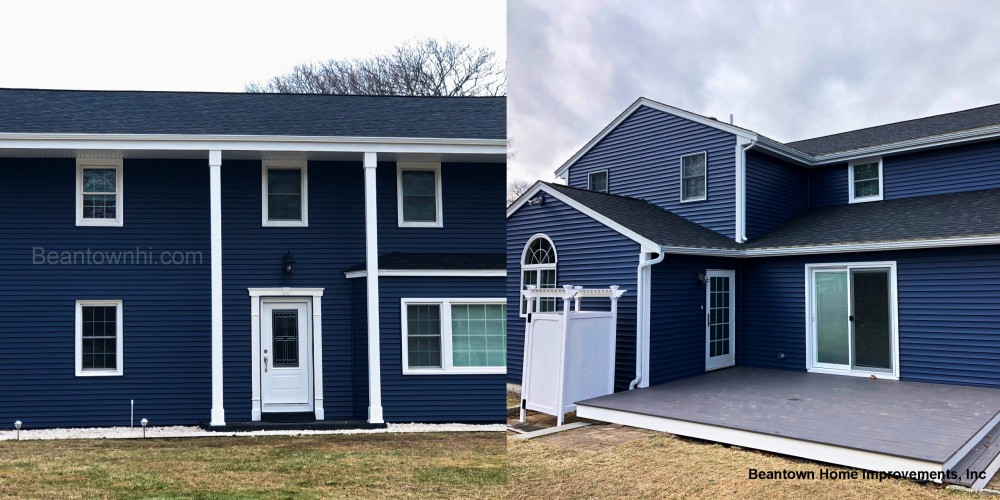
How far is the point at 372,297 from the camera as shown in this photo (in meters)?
9.27

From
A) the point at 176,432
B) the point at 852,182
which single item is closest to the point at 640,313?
the point at 852,182

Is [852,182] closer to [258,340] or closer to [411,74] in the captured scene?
[411,74]

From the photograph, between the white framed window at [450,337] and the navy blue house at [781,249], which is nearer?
the navy blue house at [781,249]

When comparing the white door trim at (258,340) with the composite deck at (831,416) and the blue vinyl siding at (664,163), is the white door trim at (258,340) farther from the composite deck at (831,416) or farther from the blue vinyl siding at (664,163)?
the blue vinyl siding at (664,163)

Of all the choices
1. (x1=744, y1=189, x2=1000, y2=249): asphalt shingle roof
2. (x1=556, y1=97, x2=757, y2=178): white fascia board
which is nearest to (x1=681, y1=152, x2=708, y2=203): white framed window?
(x1=556, y1=97, x2=757, y2=178): white fascia board

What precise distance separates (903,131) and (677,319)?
6746 mm

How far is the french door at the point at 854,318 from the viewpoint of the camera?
9.21m

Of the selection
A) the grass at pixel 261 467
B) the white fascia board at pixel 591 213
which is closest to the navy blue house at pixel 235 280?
the white fascia board at pixel 591 213

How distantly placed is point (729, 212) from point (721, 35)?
2.66 meters

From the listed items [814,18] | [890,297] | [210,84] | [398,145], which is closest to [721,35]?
[814,18]

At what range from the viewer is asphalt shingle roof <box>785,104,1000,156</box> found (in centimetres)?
1121

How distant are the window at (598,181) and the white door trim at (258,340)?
5.56m

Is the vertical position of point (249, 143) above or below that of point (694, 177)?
above

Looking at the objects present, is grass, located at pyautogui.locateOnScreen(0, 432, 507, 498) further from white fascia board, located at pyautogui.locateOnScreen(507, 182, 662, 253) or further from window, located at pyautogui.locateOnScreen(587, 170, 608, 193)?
window, located at pyautogui.locateOnScreen(587, 170, 608, 193)
